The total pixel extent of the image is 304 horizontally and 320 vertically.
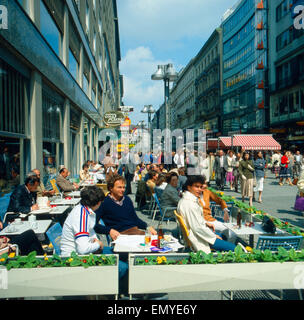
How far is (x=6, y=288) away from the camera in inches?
134

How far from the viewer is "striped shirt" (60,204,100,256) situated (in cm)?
390

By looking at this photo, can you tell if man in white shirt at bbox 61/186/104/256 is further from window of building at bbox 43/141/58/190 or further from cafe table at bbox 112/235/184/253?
window of building at bbox 43/141/58/190

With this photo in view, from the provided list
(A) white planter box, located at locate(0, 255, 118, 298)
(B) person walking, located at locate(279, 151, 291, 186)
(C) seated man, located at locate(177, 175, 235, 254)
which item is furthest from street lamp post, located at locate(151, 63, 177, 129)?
(B) person walking, located at locate(279, 151, 291, 186)

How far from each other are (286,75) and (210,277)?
127 feet

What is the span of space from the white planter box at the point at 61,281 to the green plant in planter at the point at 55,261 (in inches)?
2.4

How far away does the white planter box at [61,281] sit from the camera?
3.40 metres

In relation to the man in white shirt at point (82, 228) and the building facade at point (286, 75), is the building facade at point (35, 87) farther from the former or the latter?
the building facade at point (286, 75)

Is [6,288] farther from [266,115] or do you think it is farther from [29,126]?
[266,115]

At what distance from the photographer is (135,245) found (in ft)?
14.2

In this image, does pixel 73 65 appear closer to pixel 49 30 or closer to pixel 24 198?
pixel 49 30

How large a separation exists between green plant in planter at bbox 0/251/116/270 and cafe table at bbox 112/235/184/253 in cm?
55

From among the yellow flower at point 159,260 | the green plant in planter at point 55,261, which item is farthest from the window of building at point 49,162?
the yellow flower at point 159,260

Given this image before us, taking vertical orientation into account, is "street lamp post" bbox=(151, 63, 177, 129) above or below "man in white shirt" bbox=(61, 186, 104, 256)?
above

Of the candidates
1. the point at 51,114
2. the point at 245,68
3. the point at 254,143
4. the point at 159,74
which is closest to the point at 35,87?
the point at 51,114
